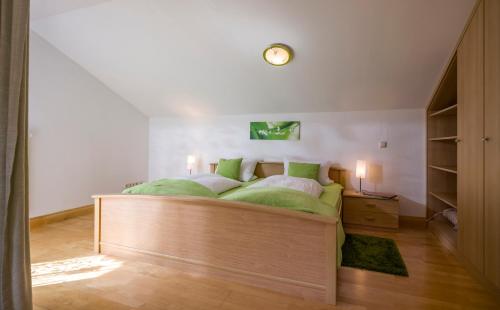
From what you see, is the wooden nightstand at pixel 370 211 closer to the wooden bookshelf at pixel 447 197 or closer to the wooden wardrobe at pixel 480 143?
the wooden bookshelf at pixel 447 197

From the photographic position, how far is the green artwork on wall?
12.1ft

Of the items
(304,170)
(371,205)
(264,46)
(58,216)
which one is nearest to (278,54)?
(264,46)

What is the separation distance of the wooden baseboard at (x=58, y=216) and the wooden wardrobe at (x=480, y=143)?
14.8 feet

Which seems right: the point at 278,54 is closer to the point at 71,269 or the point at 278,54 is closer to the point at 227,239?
the point at 227,239

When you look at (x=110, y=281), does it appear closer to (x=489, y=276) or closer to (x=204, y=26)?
(x=204, y=26)

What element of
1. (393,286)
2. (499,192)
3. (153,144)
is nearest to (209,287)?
(393,286)

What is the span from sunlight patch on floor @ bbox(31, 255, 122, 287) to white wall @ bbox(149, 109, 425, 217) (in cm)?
238

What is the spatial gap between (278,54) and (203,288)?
7.84ft

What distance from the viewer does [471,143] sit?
1850 millimetres

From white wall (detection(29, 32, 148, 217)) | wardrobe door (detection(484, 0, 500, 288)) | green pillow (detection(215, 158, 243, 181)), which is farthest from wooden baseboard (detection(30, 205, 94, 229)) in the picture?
wardrobe door (detection(484, 0, 500, 288))

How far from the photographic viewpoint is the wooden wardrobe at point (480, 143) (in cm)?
154

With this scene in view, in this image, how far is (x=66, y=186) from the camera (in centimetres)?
329

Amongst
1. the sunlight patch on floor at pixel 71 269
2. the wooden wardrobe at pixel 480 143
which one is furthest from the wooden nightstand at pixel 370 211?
the sunlight patch on floor at pixel 71 269

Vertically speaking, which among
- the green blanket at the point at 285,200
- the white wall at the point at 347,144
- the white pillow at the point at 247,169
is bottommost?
the green blanket at the point at 285,200
